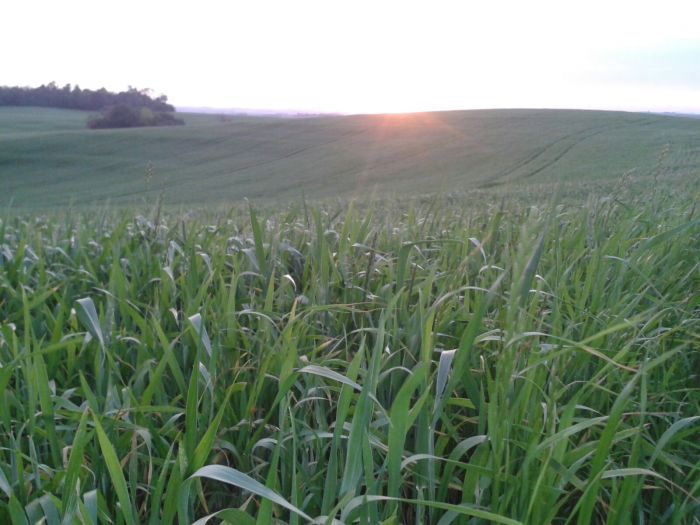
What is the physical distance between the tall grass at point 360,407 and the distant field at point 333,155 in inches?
779

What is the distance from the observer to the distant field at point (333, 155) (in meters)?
27.0

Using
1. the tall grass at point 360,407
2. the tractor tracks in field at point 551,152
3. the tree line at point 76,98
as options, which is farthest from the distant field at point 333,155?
the tree line at point 76,98

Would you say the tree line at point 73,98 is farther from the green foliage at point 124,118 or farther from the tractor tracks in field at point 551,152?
the tractor tracks in field at point 551,152

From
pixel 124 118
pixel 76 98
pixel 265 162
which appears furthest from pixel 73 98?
pixel 265 162

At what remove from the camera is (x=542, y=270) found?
6.57ft

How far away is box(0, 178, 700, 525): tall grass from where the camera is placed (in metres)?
0.95

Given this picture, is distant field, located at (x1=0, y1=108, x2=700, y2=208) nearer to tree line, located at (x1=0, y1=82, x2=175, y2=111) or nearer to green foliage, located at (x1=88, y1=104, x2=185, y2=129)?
green foliage, located at (x1=88, y1=104, x2=185, y2=129)

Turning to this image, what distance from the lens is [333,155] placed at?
36.3m

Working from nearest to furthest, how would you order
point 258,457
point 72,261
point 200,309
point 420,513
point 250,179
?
point 420,513 → point 258,457 → point 200,309 → point 72,261 → point 250,179

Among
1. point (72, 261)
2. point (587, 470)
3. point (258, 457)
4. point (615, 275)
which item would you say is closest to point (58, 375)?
point (258, 457)

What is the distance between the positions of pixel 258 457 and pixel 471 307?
81 cm

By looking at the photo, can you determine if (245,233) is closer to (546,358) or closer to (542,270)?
(542,270)

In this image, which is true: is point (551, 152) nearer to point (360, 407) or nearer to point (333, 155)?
point (333, 155)

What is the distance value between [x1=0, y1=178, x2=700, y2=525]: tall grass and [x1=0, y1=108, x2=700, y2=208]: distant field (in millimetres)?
19785
